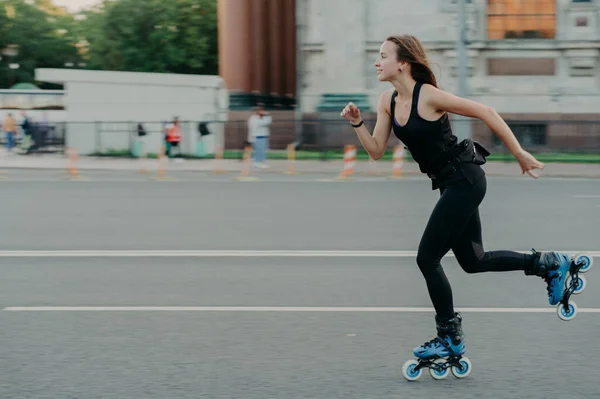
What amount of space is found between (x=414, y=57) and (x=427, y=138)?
1.42ft

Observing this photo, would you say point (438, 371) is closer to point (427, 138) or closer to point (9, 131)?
point (427, 138)

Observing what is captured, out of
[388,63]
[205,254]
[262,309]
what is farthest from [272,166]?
[388,63]

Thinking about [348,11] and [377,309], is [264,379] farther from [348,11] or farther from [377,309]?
[348,11]

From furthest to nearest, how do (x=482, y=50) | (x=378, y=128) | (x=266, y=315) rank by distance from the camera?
(x=482, y=50) → (x=266, y=315) → (x=378, y=128)

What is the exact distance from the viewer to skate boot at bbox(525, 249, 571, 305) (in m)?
5.91

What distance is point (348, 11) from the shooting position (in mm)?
35312

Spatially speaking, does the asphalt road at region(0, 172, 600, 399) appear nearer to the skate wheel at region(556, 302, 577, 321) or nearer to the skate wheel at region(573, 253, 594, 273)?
the skate wheel at region(556, 302, 577, 321)

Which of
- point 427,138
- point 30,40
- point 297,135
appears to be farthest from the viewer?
point 30,40

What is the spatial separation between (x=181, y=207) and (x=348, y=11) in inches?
789

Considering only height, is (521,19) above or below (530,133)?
above

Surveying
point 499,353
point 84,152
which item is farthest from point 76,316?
point 84,152

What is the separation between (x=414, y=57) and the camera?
5590 mm

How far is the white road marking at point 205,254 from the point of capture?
416 inches

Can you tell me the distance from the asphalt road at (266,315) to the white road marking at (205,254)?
0.15 m
